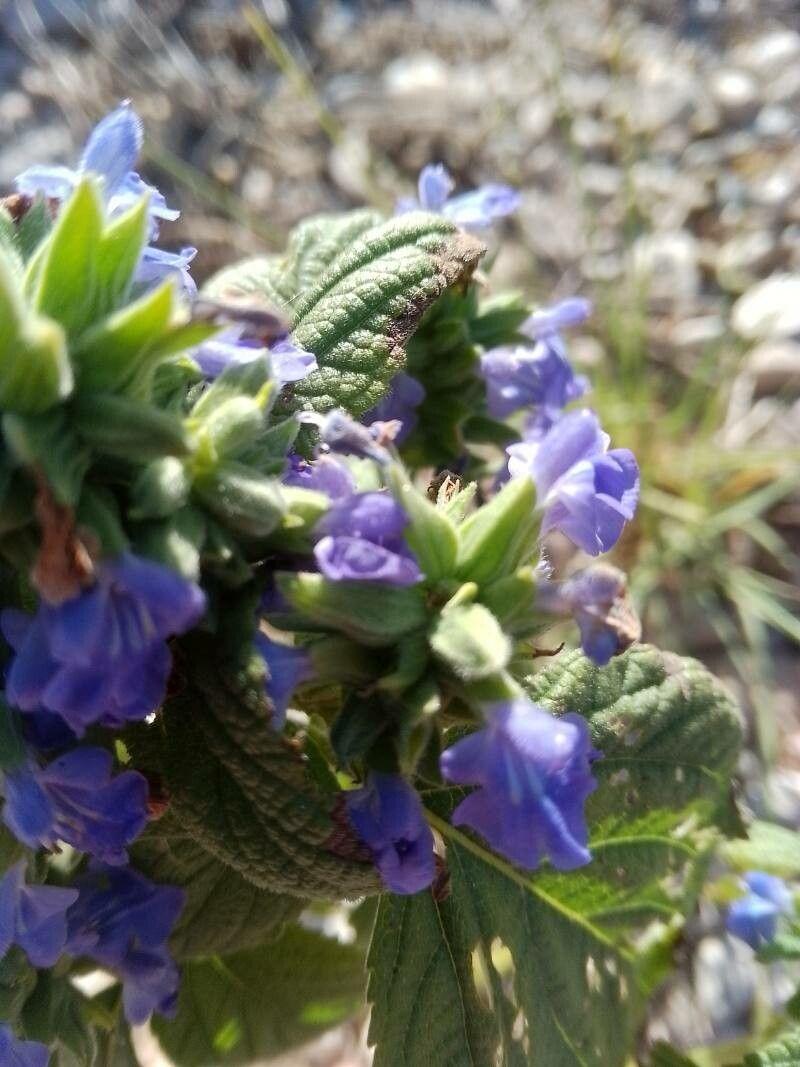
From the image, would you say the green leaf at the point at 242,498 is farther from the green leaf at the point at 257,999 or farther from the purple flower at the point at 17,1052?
the green leaf at the point at 257,999

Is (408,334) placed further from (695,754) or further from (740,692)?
(740,692)

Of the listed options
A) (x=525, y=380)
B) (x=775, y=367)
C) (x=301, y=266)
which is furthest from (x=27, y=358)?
(x=775, y=367)

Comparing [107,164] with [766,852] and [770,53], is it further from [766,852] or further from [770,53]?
[770,53]

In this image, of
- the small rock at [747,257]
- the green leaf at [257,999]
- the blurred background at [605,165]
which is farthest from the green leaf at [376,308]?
the small rock at [747,257]

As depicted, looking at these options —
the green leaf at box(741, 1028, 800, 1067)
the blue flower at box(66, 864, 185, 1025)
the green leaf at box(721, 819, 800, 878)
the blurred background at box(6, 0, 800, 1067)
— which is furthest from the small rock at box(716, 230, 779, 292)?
the blue flower at box(66, 864, 185, 1025)

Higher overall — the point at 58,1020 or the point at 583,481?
the point at 583,481

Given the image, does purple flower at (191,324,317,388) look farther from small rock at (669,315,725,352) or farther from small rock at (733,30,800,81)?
small rock at (733,30,800,81)
